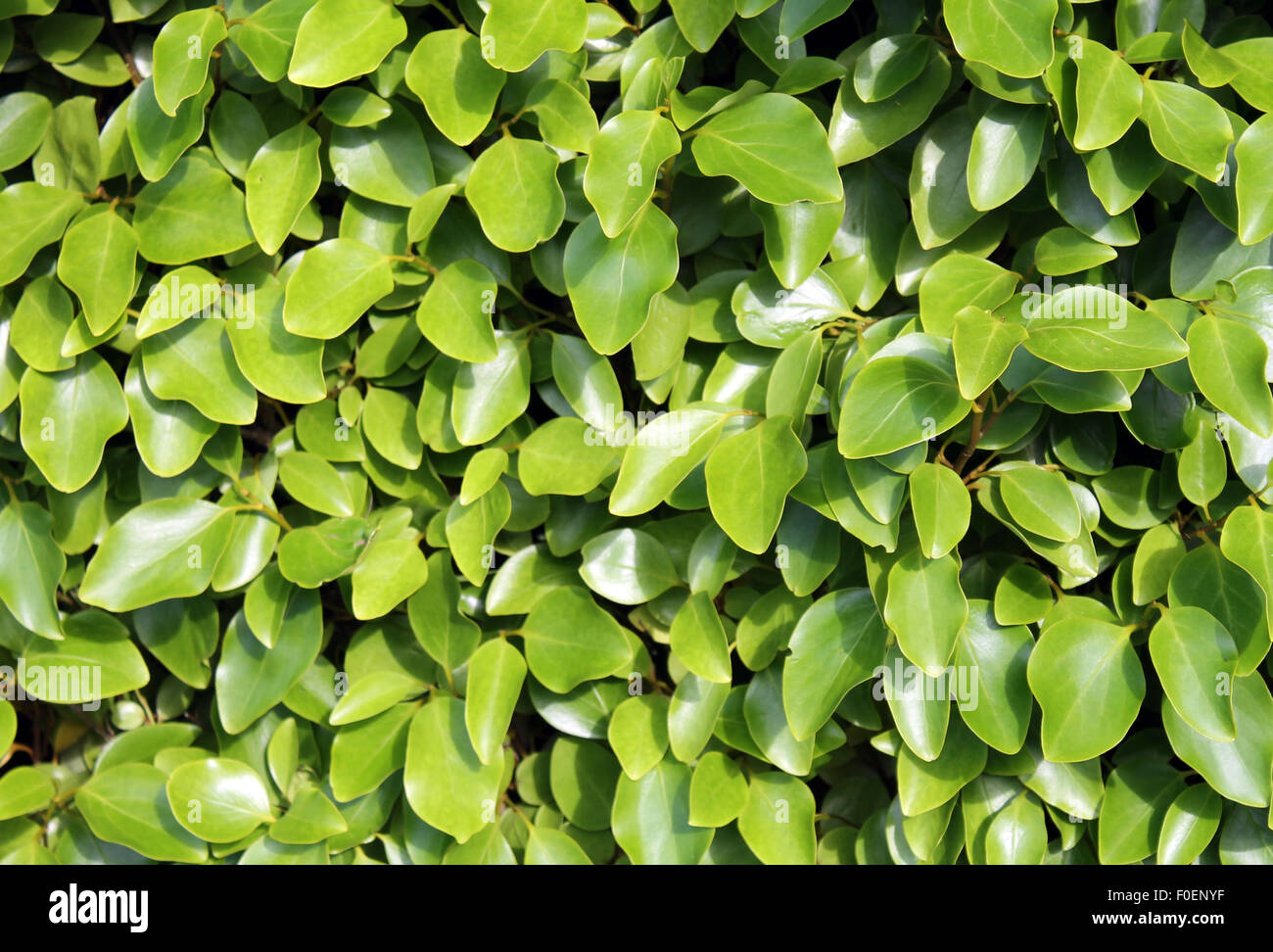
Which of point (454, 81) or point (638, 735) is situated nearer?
point (454, 81)

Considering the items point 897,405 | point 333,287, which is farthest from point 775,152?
point 333,287

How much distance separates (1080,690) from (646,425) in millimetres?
484

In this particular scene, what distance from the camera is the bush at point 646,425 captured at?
0.86 m

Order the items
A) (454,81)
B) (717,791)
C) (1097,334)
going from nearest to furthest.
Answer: (1097,334)
(454,81)
(717,791)

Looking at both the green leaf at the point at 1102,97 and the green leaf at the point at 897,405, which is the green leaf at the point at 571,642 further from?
the green leaf at the point at 1102,97

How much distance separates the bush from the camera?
862 mm

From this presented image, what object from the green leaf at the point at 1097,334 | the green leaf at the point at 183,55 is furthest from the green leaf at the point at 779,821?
the green leaf at the point at 183,55

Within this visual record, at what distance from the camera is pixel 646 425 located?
0.94 m

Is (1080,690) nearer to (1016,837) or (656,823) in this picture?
(1016,837)

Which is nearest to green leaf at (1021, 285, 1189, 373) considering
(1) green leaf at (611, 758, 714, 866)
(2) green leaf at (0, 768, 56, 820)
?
(1) green leaf at (611, 758, 714, 866)

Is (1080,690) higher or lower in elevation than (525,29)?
lower

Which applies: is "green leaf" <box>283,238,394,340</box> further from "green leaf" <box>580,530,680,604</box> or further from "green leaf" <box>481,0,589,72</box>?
"green leaf" <box>580,530,680,604</box>
